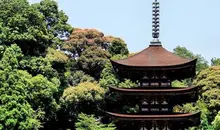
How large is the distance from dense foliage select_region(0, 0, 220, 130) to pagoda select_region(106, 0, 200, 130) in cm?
564

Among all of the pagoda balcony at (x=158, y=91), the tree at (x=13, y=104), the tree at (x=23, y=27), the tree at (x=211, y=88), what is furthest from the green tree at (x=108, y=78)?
the pagoda balcony at (x=158, y=91)

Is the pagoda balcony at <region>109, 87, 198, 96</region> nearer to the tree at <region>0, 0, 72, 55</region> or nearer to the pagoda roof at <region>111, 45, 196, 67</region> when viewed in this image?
the pagoda roof at <region>111, 45, 196, 67</region>

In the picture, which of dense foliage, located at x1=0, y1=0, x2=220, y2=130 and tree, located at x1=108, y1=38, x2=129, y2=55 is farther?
tree, located at x1=108, y1=38, x2=129, y2=55

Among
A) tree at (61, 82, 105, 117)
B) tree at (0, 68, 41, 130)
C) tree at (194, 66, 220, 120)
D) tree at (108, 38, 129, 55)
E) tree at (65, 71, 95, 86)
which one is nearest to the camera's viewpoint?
tree at (0, 68, 41, 130)

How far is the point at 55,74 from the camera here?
41406 mm

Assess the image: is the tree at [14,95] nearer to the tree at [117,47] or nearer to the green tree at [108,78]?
the green tree at [108,78]

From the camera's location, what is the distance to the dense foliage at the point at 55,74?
32781 mm

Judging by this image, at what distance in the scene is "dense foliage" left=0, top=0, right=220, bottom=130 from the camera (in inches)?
1291

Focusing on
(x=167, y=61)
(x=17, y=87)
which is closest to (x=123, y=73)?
(x=167, y=61)

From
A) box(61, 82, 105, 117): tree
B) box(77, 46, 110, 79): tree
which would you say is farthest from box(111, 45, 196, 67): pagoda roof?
box(77, 46, 110, 79): tree

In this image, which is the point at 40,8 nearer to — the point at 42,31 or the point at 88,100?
the point at 42,31

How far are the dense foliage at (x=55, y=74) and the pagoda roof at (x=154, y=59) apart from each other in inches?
244

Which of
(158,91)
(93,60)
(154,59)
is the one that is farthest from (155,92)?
(93,60)

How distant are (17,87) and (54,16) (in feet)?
56.2
